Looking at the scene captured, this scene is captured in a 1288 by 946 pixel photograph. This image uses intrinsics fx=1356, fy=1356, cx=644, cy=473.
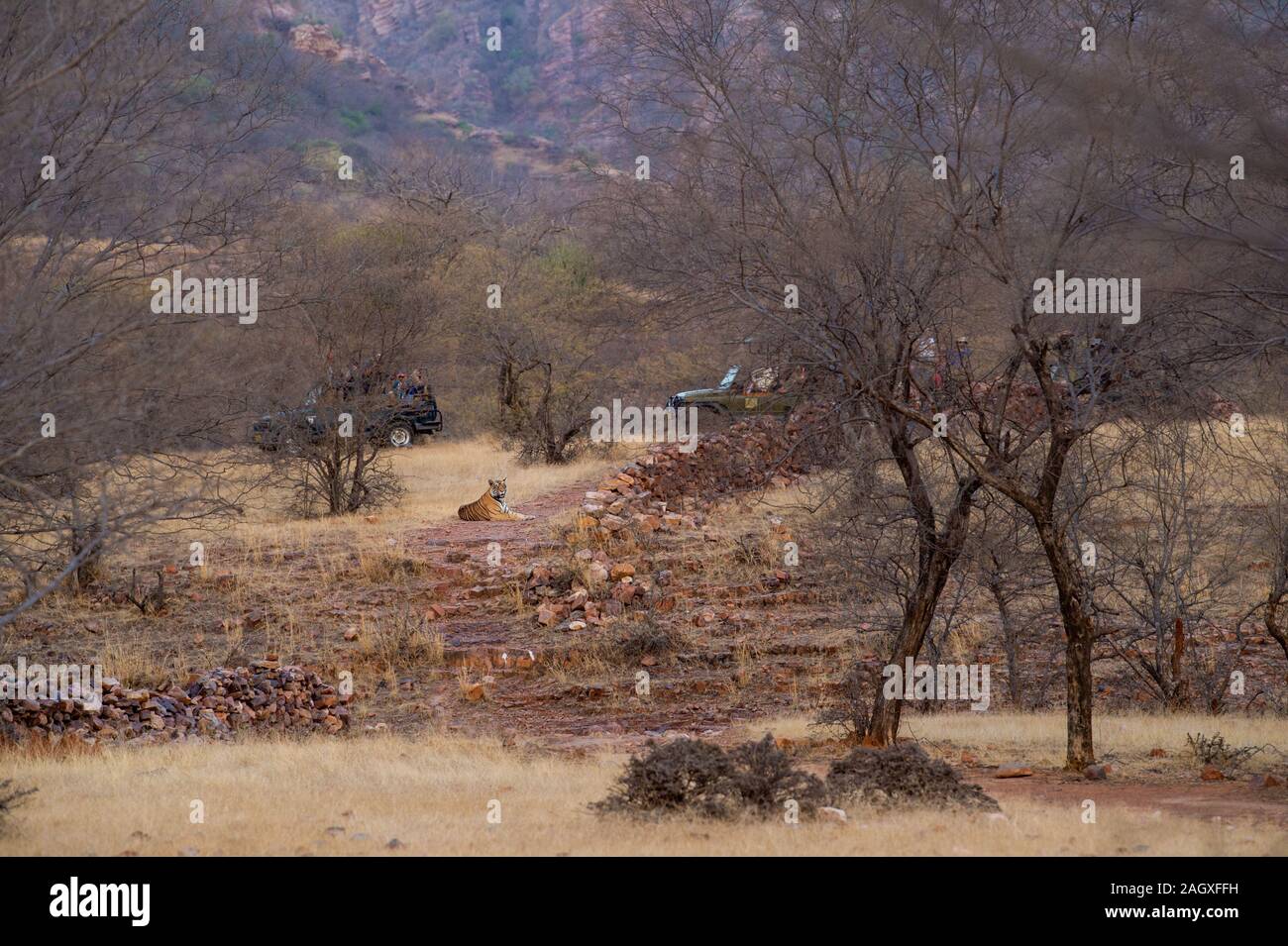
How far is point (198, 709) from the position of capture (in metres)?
12.9

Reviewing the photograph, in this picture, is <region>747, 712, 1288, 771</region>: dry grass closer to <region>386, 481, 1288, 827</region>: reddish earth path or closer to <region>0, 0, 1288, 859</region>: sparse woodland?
<region>0, 0, 1288, 859</region>: sparse woodland

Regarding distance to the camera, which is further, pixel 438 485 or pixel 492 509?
pixel 438 485

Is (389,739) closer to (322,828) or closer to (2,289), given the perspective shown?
(322,828)

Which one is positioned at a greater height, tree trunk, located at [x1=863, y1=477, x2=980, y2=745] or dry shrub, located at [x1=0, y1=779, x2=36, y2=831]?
tree trunk, located at [x1=863, y1=477, x2=980, y2=745]

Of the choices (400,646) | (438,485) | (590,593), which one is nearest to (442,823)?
(400,646)

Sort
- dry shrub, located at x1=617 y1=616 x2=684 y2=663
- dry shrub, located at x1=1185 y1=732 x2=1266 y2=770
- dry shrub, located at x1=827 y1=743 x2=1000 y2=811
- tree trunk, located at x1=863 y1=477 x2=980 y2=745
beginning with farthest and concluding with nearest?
dry shrub, located at x1=617 y1=616 x2=684 y2=663
dry shrub, located at x1=1185 y1=732 x2=1266 y2=770
tree trunk, located at x1=863 y1=477 x2=980 y2=745
dry shrub, located at x1=827 y1=743 x2=1000 y2=811

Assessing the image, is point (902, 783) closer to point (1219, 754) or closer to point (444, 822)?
point (444, 822)

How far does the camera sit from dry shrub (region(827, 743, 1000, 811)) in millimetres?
7910

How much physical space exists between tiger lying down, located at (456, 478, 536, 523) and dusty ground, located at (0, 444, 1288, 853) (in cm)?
44

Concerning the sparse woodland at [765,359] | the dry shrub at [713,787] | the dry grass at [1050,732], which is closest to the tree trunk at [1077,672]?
the sparse woodland at [765,359]

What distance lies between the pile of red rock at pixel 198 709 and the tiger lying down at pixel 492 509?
6.96m

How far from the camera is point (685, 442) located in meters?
25.4

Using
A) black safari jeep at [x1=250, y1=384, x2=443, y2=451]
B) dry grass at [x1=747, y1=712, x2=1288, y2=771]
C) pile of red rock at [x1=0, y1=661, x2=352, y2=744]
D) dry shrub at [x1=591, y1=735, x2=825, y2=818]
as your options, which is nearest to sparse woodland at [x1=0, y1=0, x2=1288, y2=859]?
dry shrub at [x1=591, y1=735, x2=825, y2=818]

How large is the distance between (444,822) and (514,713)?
6.62 meters
